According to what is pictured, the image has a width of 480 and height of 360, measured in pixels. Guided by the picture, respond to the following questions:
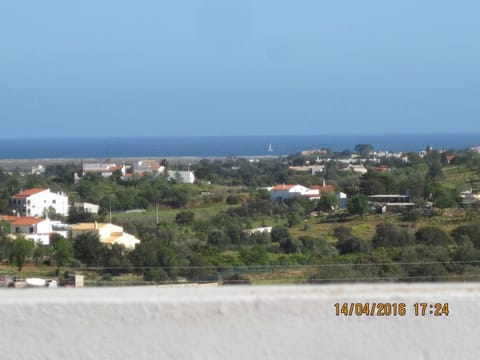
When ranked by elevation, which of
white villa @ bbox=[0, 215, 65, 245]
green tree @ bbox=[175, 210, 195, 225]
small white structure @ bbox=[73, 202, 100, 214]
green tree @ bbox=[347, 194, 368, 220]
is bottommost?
small white structure @ bbox=[73, 202, 100, 214]

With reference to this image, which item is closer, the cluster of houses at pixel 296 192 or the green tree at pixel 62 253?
the green tree at pixel 62 253

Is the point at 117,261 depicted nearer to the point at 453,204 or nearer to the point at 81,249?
the point at 81,249

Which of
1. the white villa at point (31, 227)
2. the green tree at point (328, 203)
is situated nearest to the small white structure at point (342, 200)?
the green tree at point (328, 203)

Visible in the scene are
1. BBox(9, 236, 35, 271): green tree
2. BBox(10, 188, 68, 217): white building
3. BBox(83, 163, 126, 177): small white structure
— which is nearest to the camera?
BBox(9, 236, 35, 271): green tree

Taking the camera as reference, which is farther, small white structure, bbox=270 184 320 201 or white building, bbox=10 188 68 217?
small white structure, bbox=270 184 320 201

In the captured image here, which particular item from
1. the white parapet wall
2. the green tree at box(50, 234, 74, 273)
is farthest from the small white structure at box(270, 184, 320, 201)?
the white parapet wall

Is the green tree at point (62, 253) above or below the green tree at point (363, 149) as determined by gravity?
above

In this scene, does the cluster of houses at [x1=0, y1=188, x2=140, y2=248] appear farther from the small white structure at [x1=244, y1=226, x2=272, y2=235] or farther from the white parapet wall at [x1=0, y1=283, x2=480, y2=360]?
the white parapet wall at [x1=0, y1=283, x2=480, y2=360]

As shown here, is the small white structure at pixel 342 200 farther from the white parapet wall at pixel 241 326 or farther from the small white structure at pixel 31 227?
the white parapet wall at pixel 241 326
